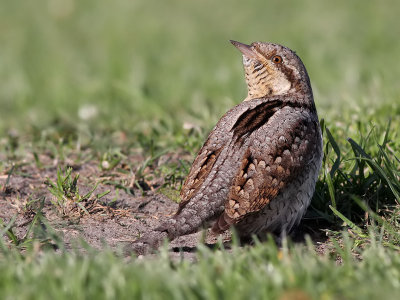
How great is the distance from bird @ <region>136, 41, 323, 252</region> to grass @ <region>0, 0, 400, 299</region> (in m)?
0.27

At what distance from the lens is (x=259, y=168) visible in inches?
148

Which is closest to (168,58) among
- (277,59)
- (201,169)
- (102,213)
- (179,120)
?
(179,120)

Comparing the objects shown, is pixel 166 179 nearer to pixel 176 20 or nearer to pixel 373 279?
pixel 373 279

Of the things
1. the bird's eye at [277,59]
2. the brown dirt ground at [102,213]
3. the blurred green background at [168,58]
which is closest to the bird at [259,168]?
the bird's eye at [277,59]

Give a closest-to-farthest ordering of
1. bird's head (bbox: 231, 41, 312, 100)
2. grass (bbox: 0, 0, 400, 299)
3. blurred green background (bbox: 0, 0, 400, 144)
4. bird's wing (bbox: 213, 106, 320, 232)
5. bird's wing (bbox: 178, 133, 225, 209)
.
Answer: grass (bbox: 0, 0, 400, 299) < bird's wing (bbox: 213, 106, 320, 232) < bird's wing (bbox: 178, 133, 225, 209) < bird's head (bbox: 231, 41, 312, 100) < blurred green background (bbox: 0, 0, 400, 144)

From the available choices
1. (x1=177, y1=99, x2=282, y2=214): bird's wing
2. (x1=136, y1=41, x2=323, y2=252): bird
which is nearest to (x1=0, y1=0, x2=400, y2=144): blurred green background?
(x1=136, y1=41, x2=323, y2=252): bird

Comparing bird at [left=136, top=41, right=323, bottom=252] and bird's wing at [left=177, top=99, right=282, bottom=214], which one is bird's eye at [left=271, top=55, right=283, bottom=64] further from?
bird's wing at [left=177, top=99, right=282, bottom=214]

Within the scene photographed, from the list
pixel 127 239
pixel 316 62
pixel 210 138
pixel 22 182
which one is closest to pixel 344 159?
pixel 210 138

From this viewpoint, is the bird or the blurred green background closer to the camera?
the bird

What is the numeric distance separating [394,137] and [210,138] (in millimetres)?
1778

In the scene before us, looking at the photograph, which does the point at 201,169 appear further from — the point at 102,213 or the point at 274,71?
the point at 274,71

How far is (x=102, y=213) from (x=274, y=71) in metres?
1.43

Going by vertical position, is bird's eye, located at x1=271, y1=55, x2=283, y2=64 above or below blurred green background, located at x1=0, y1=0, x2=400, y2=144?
below

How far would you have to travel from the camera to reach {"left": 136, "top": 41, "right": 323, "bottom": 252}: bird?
12.1 ft
